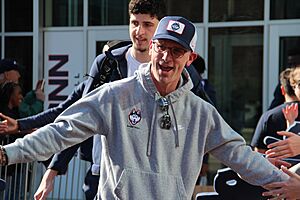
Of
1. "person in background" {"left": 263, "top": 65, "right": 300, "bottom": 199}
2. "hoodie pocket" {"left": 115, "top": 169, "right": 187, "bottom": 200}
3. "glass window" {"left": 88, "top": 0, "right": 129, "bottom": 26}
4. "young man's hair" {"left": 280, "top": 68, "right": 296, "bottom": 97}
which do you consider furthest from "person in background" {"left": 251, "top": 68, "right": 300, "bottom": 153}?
"glass window" {"left": 88, "top": 0, "right": 129, "bottom": 26}

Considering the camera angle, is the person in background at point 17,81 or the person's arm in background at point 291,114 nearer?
the person's arm in background at point 291,114

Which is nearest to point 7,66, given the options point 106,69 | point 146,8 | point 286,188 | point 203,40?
point 203,40

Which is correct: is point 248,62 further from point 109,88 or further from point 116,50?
point 109,88

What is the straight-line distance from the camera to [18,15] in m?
10.6

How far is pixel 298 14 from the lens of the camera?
9.16 m

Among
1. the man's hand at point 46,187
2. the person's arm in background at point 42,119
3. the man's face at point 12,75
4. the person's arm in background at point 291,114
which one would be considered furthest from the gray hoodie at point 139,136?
the man's face at point 12,75

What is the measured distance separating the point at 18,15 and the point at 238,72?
358 centimetres

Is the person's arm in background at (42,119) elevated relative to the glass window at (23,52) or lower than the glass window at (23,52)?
lower

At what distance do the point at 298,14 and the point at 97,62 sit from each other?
5.33 meters

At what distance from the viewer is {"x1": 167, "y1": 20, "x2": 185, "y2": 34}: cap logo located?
3422 mm

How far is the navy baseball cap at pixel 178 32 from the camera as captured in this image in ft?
11.1

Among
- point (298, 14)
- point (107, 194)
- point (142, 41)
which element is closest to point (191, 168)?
point (107, 194)

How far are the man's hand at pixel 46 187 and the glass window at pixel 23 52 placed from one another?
6.13 meters

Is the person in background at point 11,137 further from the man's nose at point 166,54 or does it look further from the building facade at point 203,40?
the man's nose at point 166,54
